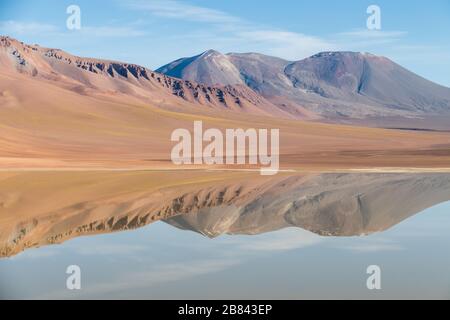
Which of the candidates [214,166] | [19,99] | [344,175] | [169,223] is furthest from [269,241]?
[19,99]

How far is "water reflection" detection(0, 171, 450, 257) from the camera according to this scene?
68.4 feet

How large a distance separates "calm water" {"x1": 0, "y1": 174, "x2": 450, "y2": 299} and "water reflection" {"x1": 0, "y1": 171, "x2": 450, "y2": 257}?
0.86 meters

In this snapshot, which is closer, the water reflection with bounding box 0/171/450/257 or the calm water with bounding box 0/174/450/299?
the calm water with bounding box 0/174/450/299

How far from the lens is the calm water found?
1192 cm

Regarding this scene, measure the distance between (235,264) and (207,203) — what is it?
1289 cm

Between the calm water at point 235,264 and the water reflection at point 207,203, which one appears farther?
the water reflection at point 207,203

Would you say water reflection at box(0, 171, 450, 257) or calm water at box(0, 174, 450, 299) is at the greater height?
water reflection at box(0, 171, 450, 257)

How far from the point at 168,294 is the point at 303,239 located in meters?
7.42

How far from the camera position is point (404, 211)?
2541 centimetres

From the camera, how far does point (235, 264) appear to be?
48.8 ft

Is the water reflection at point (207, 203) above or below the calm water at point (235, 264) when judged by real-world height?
above

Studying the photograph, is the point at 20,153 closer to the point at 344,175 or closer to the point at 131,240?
the point at 344,175

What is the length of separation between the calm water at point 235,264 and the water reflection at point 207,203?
86cm

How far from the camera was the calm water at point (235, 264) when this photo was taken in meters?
11.9
